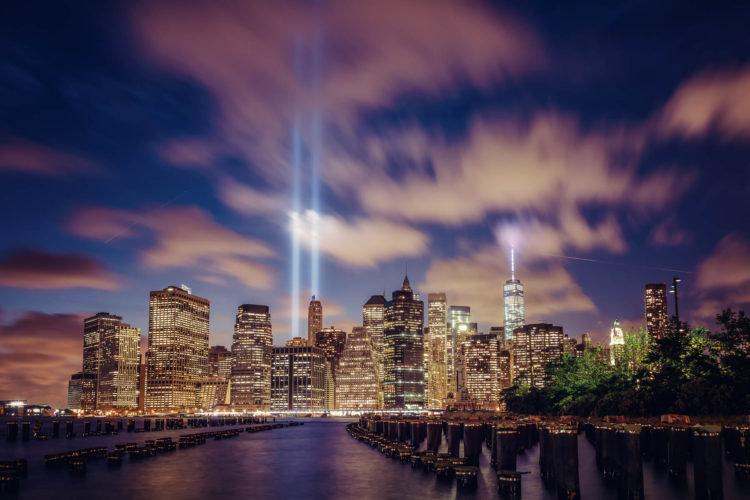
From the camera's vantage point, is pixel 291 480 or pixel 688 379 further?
pixel 688 379

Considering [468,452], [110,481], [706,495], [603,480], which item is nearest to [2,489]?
[110,481]

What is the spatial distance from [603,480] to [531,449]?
40.6m

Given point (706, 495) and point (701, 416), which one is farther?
point (701, 416)

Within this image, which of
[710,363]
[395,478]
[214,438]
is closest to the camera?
[395,478]

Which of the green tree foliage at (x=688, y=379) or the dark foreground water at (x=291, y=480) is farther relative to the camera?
the green tree foliage at (x=688, y=379)

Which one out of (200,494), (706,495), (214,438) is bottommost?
(214,438)

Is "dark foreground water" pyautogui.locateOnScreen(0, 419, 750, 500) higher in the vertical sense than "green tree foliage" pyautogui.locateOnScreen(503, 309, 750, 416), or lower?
lower

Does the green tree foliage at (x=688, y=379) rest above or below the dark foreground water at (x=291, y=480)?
above

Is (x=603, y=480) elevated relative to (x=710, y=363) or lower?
lower

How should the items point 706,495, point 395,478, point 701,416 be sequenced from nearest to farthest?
1. point 706,495
2. point 395,478
3. point 701,416

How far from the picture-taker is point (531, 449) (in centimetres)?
9512

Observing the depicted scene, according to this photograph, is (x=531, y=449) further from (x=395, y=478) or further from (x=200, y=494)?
(x=200, y=494)

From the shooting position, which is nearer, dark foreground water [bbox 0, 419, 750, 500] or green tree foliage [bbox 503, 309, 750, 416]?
dark foreground water [bbox 0, 419, 750, 500]

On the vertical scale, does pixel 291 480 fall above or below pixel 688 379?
below
